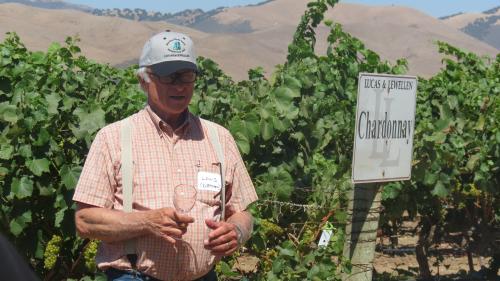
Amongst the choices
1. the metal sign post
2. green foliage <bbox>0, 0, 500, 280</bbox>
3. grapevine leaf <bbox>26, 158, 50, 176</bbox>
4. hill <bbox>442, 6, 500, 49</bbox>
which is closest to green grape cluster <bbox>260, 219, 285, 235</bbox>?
green foliage <bbox>0, 0, 500, 280</bbox>

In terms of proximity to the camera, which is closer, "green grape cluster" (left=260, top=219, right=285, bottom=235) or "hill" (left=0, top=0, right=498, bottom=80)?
"green grape cluster" (left=260, top=219, right=285, bottom=235)

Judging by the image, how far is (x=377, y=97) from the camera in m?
3.89

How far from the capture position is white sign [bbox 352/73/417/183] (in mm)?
3807

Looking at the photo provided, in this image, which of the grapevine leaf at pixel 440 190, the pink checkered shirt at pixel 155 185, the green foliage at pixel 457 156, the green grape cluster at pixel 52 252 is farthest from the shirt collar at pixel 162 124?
the grapevine leaf at pixel 440 190

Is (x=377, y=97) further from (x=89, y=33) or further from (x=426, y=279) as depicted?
(x=89, y=33)

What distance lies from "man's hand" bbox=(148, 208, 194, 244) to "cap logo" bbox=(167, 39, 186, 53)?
471mm

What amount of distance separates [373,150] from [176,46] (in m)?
1.34

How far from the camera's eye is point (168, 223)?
8.35ft

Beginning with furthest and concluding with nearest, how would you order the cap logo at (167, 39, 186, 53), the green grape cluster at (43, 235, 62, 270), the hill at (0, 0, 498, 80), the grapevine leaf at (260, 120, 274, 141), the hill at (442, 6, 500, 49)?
the hill at (442, 6, 500, 49) < the hill at (0, 0, 498, 80) < the grapevine leaf at (260, 120, 274, 141) < the green grape cluster at (43, 235, 62, 270) < the cap logo at (167, 39, 186, 53)

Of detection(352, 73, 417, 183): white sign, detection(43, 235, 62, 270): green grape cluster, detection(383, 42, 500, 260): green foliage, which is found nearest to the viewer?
detection(352, 73, 417, 183): white sign

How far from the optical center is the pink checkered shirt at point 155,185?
2.69 metres

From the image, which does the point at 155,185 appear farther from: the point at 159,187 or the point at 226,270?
the point at 226,270

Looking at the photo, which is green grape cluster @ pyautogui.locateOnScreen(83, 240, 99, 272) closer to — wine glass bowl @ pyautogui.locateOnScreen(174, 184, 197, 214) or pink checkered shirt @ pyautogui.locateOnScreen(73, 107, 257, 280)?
pink checkered shirt @ pyautogui.locateOnScreen(73, 107, 257, 280)

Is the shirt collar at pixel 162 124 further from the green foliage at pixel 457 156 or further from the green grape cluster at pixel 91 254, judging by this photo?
the green foliage at pixel 457 156
